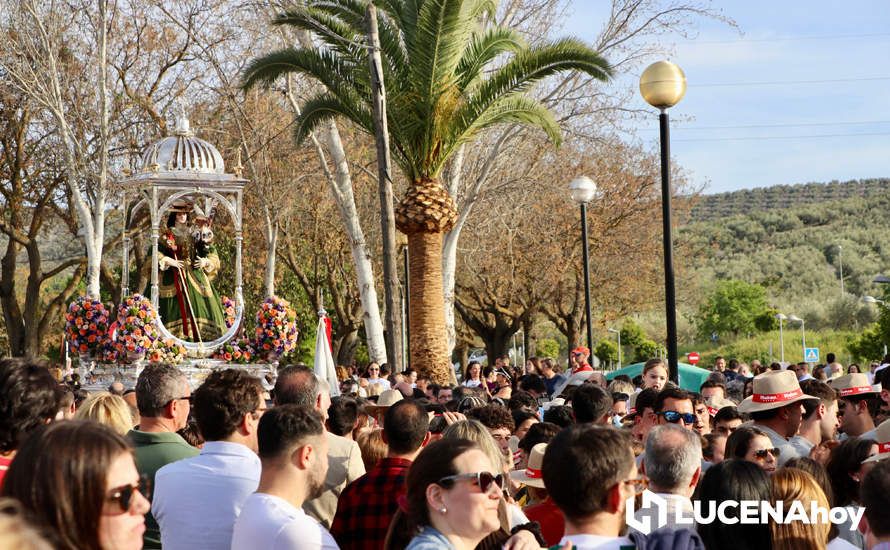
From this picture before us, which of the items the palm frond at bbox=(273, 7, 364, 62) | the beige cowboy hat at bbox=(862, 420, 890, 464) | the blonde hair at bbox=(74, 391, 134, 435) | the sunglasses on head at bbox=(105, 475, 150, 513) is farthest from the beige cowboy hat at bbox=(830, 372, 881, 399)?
the palm frond at bbox=(273, 7, 364, 62)

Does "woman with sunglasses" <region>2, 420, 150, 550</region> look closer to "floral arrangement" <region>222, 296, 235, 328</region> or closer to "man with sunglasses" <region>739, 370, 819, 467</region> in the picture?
"man with sunglasses" <region>739, 370, 819, 467</region>

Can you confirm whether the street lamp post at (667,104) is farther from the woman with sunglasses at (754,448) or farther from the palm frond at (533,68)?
the palm frond at (533,68)

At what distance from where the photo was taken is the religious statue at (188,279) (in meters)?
18.0

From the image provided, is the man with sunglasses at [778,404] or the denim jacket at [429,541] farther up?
the man with sunglasses at [778,404]

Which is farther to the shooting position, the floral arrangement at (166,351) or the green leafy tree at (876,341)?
the green leafy tree at (876,341)

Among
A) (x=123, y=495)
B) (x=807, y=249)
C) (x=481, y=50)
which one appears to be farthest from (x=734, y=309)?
(x=123, y=495)

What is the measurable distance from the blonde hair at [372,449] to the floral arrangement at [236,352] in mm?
10913

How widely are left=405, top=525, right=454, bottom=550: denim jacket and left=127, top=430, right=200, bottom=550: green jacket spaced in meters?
1.97

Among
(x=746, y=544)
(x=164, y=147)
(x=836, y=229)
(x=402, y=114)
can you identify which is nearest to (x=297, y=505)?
(x=746, y=544)

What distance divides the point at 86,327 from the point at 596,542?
14.5 m

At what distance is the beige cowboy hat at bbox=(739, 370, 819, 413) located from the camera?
25.7 feet

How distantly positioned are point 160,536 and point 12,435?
0.91m

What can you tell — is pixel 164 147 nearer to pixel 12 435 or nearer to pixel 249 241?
pixel 12 435

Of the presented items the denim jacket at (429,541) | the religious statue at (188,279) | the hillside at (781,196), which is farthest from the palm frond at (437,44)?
the hillside at (781,196)
